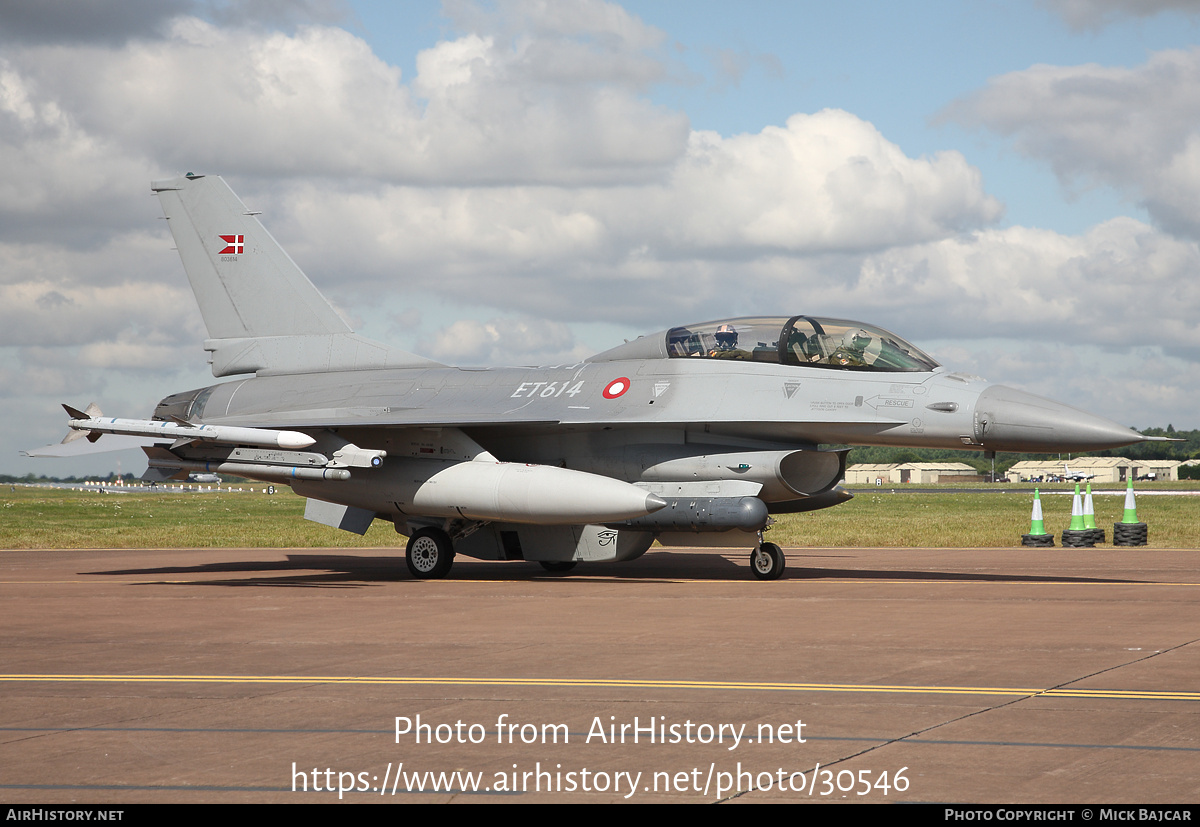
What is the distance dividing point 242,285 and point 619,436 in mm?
7252

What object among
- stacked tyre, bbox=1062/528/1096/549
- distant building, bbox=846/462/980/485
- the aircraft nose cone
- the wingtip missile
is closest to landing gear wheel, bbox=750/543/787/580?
the aircraft nose cone

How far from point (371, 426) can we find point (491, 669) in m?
7.55

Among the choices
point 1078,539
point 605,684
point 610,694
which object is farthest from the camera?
point 1078,539

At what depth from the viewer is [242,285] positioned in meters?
18.3

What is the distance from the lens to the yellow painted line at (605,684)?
6488 millimetres

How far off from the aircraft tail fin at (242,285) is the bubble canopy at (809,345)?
20.4 feet

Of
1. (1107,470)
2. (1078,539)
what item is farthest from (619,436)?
(1107,470)

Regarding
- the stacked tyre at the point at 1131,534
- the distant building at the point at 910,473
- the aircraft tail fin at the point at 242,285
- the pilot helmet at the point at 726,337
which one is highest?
the aircraft tail fin at the point at 242,285

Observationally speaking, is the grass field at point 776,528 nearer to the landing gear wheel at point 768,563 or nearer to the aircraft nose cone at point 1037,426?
the landing gear wheel at point 768,563

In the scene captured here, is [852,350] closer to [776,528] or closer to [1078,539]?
[1078,539]

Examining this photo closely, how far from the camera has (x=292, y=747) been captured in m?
5.38

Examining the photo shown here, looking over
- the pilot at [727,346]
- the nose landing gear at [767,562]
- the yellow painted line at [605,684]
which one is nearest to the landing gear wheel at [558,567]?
the nose landing gear at [767,562]
